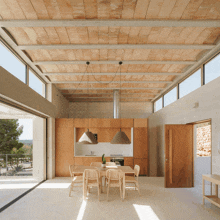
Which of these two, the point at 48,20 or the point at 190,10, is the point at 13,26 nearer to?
the point at 48,20

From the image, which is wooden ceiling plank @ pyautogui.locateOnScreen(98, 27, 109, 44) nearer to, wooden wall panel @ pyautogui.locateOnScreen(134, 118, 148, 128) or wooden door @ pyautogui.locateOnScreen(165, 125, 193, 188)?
wooden door @ pyautogui.locateOnScreen(165, 125, 193, 188)

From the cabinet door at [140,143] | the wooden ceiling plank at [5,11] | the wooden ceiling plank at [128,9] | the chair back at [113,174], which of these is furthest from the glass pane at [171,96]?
the wooden ceiling plank at [5,11]

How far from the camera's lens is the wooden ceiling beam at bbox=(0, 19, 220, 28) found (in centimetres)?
330

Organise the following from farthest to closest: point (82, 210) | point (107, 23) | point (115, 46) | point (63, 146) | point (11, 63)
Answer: point (63, 146)
point (11, 63)
point (115, 46)
point (82, 210)
point (107, 23)

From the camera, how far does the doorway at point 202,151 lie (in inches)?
260

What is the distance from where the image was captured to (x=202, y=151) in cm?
→ 809

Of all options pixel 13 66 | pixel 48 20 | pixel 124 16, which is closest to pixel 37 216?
pixel 13 66

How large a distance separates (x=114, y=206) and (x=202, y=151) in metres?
5.35

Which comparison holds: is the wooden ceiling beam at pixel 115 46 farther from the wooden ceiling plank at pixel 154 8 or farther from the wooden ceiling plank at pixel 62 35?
the wooden ceiling plank at pixel 154 8

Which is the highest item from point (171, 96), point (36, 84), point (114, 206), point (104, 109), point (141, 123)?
point (36, 84)

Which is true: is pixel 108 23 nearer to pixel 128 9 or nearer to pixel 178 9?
pixel 128 9

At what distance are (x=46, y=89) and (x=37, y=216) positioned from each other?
4.49 meters

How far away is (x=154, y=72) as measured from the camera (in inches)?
240

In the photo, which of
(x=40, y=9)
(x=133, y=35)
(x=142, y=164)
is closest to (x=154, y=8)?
(x=133, y=35)
